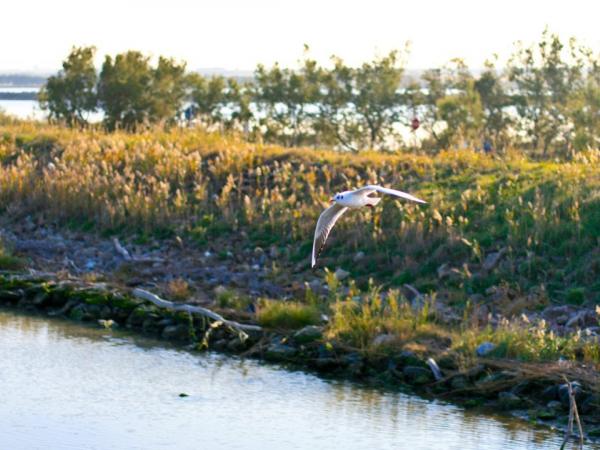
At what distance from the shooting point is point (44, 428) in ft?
47.7

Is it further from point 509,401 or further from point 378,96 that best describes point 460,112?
point 509,401

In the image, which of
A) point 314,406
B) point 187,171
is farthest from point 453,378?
point 187,171

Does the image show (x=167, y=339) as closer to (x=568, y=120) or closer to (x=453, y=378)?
(x=453, y=378)

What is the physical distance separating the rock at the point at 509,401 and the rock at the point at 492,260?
4.21m

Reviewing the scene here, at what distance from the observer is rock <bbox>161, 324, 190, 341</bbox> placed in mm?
18469

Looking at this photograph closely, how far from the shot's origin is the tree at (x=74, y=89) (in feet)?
114

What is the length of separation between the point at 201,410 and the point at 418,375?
2.58m

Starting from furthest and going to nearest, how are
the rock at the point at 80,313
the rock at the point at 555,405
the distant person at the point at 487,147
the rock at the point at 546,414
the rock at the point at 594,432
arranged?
the distant person at the point at 487,147 < the rock at the point at 80,313 < the rock at the point at 555,405 < the rock at the point at 546,414 < the rock at the point at 594,432

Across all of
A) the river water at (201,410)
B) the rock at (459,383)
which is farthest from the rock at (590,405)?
the rock at (459,383)

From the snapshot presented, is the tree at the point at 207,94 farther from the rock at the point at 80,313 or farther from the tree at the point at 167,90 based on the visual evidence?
the rock at the point at 80,313

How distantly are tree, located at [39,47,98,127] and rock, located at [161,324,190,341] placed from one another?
16.7 meters

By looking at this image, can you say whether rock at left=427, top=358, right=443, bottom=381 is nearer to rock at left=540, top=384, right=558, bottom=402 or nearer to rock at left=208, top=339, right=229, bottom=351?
rock at left=540, top=384, right=558, bottom=402

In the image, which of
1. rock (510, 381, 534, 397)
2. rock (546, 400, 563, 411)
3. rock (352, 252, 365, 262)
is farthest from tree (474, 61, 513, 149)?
rock (546, 400, 563, 411)

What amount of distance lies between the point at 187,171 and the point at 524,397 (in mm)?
11223
